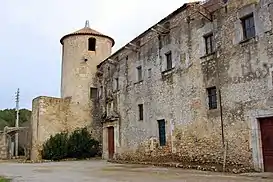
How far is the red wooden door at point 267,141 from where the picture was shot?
523 inches

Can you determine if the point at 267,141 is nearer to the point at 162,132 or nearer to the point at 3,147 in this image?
the point at 162,132

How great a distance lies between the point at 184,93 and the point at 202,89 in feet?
4.64

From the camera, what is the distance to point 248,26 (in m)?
14.8

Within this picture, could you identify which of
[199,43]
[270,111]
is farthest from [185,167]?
[199,43]

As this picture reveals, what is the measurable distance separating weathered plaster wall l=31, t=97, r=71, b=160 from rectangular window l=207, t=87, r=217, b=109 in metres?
15.0

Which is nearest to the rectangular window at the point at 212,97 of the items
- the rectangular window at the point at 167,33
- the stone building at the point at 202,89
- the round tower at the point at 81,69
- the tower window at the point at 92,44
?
the stone building at the point at 202,89

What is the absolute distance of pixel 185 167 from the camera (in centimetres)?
1633

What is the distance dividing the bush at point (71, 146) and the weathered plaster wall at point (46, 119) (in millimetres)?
578

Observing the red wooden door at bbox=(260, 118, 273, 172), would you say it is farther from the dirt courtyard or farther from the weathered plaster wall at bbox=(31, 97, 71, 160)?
the weathered plaster wall at bbox=(31, 97, 71, 160)

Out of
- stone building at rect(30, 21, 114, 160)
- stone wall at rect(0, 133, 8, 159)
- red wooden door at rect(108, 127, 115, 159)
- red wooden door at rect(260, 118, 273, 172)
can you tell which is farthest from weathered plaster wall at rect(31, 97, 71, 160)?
red wooden door at rect(260, 118, 273, 172)

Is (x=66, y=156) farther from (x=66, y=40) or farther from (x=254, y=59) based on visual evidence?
(x=254, y=59)

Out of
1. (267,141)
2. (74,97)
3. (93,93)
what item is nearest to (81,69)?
(93,93)

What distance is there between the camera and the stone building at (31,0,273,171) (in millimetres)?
13953

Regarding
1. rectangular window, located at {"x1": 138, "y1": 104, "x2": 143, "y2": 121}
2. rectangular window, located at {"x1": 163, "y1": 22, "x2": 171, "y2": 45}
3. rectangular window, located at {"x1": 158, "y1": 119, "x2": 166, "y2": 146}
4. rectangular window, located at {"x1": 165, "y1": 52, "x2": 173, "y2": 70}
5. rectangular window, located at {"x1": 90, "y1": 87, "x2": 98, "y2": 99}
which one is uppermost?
rectangular window, located at {"x1": 163, "y1": 22, "x2": 171, "y2": 45}
